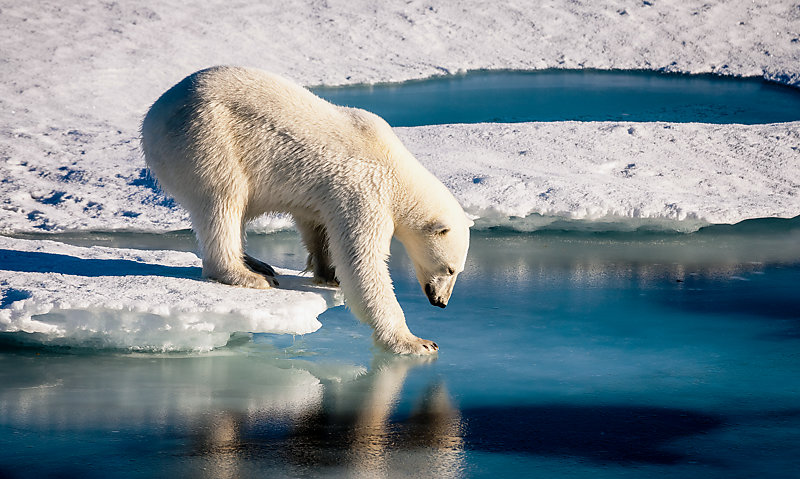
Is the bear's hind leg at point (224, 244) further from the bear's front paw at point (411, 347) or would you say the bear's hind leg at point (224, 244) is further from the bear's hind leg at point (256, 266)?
the bear's front paw at point (411, 347)

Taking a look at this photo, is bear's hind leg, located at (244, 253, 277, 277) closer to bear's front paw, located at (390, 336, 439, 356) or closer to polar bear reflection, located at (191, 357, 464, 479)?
bear's front paw, located at (390, 336, 439, 356)

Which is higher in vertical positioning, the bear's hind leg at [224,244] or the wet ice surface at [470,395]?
the bear's hind leg at [224,244]

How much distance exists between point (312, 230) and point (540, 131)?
4814mm

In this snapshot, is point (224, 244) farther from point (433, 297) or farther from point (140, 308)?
point (433, 297)

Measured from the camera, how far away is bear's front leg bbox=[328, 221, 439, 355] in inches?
184

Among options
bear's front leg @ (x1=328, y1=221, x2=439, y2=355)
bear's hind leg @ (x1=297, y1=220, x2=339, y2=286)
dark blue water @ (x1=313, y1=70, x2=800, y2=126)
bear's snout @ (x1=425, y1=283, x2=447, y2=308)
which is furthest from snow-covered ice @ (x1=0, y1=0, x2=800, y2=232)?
bear's front leg @ (x1=328, y1=221, x2=439, y2=355)

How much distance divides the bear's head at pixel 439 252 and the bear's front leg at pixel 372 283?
239 mm

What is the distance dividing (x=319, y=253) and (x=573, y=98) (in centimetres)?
836

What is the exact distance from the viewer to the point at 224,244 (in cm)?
489

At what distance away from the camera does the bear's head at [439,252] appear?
4.83 metres

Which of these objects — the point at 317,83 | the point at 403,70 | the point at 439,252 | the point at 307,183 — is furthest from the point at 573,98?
the point at 307,183

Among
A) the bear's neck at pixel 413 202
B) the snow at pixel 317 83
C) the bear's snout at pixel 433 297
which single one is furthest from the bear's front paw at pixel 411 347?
the bear's neck at pixel 413 202

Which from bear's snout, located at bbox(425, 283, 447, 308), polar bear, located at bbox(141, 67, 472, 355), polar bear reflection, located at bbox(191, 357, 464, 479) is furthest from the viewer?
bear's snout, located at bbox(425, 283, 447, 308)

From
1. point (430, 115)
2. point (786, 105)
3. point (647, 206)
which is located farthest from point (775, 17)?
point (647, 206)
